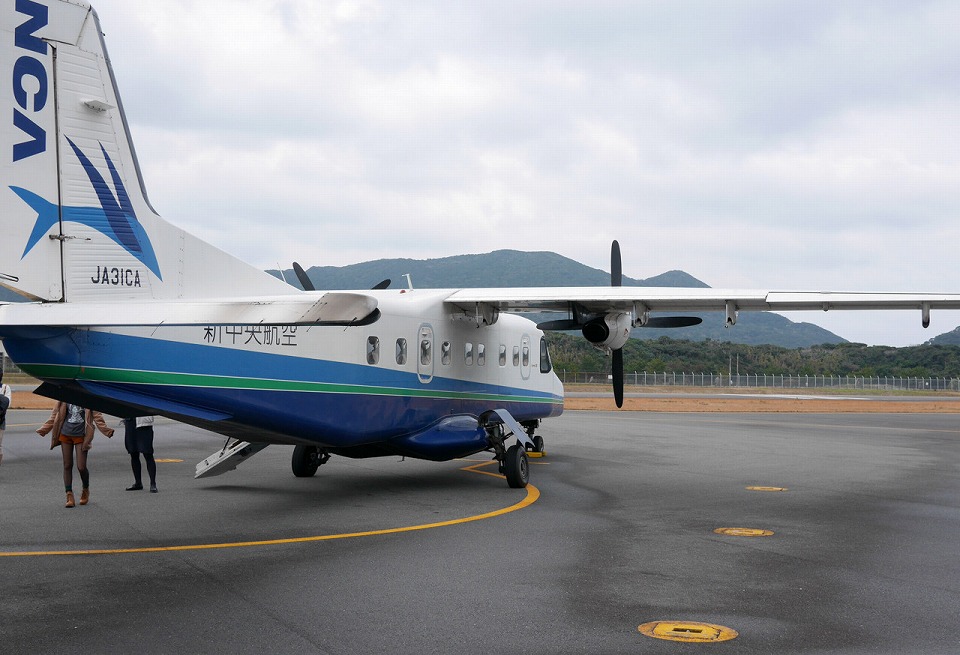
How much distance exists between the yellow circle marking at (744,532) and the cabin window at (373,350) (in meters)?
6.04

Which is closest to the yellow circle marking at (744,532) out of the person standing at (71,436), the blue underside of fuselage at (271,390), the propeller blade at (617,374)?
the blue underside of fuselage at (271,390)

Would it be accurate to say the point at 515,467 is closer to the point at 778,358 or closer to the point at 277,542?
the point at 277,542

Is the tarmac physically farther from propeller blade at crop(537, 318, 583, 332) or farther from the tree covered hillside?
the tree covered hillside

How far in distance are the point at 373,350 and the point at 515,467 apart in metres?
3.85

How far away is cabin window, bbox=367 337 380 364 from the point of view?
47.7 feet

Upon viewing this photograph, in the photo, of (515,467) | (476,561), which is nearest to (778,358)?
(515,467)

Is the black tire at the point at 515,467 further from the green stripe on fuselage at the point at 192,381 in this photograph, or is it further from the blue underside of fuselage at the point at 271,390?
the green stripe on fuselage at the point at 192,381

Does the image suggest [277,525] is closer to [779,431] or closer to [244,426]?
[244,426]

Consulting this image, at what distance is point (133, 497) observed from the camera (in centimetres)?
1487

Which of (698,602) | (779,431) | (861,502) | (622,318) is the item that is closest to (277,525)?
(698,602)

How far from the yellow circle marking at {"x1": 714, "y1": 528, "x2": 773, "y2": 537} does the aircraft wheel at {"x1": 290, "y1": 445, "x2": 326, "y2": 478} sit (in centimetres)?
875

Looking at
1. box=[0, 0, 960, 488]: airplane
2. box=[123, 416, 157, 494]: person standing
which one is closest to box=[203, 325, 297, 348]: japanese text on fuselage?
box=[0, 0, 960, 488]: airplane

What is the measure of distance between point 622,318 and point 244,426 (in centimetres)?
864

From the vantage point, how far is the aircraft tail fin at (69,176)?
1091 centimetres
